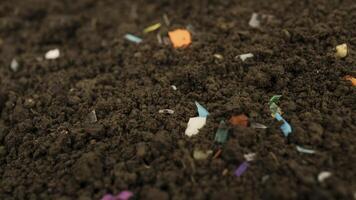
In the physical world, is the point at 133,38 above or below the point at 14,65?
above

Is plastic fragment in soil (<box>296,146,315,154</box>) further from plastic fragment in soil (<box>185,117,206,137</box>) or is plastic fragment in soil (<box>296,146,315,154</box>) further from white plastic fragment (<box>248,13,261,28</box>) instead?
white plastic fragment (<box>248,13,261,28</box>)

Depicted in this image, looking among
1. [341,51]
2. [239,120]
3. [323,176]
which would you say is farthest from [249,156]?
[341,51]

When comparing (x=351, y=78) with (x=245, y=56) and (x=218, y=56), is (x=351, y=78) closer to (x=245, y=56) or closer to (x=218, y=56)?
(x=245, y=56)

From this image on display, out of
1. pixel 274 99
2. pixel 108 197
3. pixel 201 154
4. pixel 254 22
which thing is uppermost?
pixel 254 22

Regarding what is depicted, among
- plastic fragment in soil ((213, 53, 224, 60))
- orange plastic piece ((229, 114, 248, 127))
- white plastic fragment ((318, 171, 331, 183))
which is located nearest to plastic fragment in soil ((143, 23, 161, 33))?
plastic fragment in soil ((213, 53, 224, 60))

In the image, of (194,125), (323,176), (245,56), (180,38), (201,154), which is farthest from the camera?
(180,38)

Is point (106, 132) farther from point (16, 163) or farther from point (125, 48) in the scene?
point (125, 48)

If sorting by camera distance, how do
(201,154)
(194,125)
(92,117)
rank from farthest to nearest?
(92,117) < (194,125) < (201,154)

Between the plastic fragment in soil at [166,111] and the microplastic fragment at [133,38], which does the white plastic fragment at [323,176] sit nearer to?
the plastic fragment in soil at [166,111]
